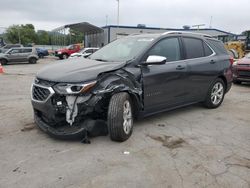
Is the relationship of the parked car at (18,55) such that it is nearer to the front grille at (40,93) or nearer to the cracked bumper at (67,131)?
the front grille at (40,93)

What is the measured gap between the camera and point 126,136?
4.03m

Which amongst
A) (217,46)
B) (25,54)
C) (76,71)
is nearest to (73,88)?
(76,71)

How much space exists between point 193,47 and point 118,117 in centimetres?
269

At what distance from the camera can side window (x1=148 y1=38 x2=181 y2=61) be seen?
4684mm

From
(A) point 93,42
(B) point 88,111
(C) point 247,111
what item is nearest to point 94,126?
(B) point 88,111

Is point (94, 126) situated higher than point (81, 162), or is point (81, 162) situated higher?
point (94, 126)

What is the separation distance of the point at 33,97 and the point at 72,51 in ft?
86.0

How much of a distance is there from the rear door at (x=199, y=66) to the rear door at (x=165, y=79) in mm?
235

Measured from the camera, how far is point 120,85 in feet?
13.0

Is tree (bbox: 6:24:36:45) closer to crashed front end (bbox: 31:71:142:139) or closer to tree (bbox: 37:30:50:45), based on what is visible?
tree (bbox: 37:30:50:45)

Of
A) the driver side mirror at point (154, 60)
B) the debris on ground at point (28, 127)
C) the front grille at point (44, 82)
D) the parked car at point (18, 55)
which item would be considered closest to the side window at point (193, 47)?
the driver side mirror at point (154, 60)

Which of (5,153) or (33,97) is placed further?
(33,97)

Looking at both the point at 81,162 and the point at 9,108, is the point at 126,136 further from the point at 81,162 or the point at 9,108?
the point at 9,108

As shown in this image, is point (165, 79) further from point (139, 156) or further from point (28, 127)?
point (28, 127)
